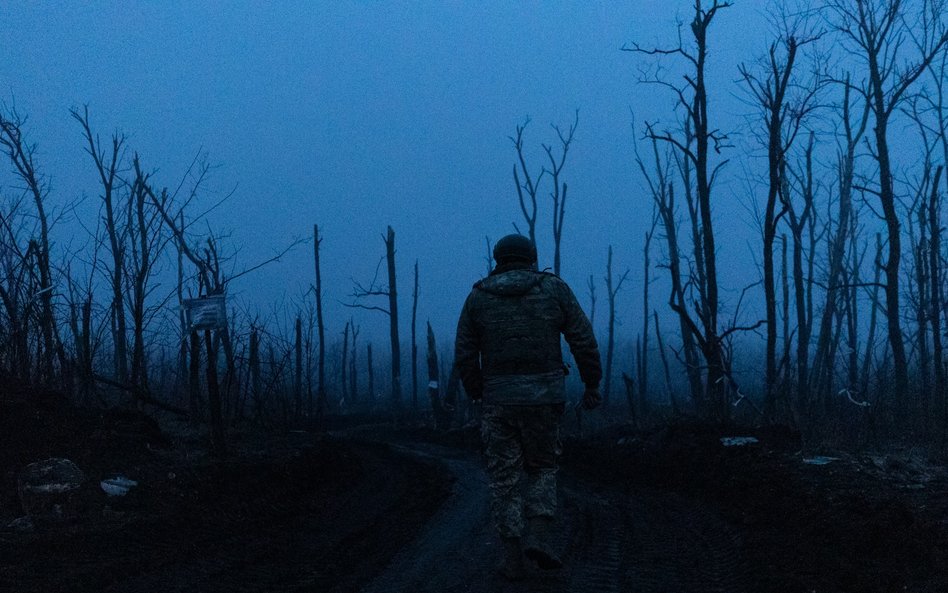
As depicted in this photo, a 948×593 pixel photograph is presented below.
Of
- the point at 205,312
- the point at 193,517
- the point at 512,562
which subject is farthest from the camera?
the point at 205,312

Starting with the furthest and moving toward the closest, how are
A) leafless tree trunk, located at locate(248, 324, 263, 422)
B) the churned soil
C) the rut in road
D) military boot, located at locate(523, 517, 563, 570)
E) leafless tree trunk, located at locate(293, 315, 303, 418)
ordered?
leafless tree trunk, located at locate(293, 315, 303, 418) → leafless tree trunk, located at locate(248, 324, 263, 422) → military boot, located at locate(523, 517, 563, 570) → the rut in road → the churned soil

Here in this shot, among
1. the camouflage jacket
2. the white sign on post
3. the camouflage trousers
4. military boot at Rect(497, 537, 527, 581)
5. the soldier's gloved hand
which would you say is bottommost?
military boot at Rect(497, 537, 527, 581)

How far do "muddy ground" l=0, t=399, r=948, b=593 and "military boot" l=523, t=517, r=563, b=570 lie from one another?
15 cm

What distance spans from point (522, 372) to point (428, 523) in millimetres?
2992

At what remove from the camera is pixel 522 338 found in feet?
19.6

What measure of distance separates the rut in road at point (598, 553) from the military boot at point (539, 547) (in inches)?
3.5

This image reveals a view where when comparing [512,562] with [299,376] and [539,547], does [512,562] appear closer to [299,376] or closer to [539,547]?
[539,547]

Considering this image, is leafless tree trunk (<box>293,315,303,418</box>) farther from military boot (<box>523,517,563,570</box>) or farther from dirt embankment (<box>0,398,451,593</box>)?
military boot (<box>523,517,563,570</box>)

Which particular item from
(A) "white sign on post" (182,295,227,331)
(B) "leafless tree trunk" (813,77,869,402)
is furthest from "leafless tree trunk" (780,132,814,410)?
(A) "white sign on post" (182,295,227,331)

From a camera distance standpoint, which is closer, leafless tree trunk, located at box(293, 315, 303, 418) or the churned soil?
the churned soil

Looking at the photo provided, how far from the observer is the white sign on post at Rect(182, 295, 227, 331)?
9.51 meters

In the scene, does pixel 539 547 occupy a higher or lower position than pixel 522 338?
lower

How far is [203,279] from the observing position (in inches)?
566

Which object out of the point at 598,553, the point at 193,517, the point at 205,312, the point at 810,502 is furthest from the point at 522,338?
the point at 205,312
